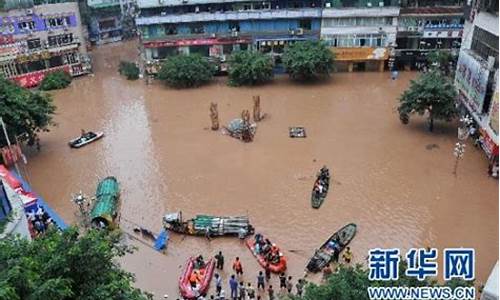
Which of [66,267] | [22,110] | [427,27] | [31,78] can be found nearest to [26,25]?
[31,78]

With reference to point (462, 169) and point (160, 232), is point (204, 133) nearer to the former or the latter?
point (160, 232)

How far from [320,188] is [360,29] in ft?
65.0

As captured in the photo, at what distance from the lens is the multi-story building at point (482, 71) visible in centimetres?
2225

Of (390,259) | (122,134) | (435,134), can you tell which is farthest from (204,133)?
(390,259)

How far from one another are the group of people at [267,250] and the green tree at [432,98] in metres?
13.0

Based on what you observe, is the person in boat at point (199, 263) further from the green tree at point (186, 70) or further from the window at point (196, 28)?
the window at point (196, 28)

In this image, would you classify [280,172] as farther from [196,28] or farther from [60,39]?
[60,39]

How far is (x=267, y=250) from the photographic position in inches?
666

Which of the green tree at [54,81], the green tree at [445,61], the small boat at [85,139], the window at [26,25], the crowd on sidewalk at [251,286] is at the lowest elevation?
the crowd on sidewalk at [251,286]

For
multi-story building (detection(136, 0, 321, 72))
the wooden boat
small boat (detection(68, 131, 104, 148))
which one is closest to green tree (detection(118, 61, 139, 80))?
multi-story building (detection(136, 0, 321, 72))

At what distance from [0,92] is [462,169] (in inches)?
897

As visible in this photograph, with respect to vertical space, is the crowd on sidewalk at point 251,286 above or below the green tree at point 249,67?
below

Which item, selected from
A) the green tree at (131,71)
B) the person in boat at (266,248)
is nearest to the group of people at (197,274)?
the person in boat at (266,248)

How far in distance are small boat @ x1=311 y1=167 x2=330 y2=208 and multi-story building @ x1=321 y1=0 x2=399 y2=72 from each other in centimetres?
1729
